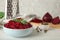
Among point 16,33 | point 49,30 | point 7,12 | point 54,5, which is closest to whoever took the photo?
point 16,33

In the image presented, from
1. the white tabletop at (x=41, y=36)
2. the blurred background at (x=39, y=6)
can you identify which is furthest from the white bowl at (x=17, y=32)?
Answer: the blurred background at (x=39, y=6)

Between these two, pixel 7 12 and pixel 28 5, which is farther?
pixel 28 5

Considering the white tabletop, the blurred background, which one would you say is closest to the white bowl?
the white tabletop

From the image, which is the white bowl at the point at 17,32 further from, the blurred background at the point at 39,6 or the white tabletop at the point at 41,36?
the blurred background at the point at 39,6

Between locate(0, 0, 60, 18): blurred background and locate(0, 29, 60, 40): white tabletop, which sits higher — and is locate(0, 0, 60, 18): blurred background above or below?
above

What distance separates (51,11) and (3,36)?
2.53ft

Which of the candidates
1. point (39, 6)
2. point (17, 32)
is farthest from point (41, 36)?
point (39, 6)

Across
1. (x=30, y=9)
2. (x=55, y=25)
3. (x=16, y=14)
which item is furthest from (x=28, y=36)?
(x=30, y=9)

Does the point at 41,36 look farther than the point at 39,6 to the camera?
No

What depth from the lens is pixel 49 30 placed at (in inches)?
40.4

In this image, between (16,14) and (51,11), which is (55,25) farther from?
(51,11)

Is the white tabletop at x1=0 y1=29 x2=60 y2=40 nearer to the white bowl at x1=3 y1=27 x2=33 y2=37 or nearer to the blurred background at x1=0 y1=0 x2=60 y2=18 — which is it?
the white bowl at x1=3 y1=27 x2=33 y2=37

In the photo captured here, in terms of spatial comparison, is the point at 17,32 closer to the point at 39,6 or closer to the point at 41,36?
the point at 41,36

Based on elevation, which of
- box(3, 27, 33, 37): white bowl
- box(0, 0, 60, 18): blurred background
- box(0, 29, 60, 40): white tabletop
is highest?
box(0, 0, 60, 18): blurred background
